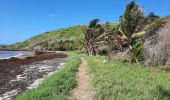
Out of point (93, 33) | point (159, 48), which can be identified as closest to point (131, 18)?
point (159, 48)

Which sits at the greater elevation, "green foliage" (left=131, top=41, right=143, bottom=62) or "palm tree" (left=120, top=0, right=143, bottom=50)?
"palm tree" (left=120, top=0, right=143, bottom=50)

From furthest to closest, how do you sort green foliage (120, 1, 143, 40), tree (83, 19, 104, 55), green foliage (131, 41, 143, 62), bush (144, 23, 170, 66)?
tree (83, 19, 104, 55) < green foliage (120, 1, 143, 40) < green foliage (131, 41, 143, 62) < bush (144, 23, 170, 66)

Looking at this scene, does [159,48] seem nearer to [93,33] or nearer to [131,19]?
[131,19]

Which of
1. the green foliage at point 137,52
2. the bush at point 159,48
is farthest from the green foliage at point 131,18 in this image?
the bush at point 159,48

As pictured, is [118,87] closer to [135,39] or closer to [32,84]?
[32,84]

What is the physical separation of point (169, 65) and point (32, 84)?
36.7 feet

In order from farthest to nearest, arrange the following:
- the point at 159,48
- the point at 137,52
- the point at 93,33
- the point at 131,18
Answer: the point at 93,33
the point at 131,18
the point at 137,52
the point at 159,48

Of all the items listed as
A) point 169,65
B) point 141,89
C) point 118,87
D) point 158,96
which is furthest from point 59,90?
point 169,65

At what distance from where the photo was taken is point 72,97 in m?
15.6

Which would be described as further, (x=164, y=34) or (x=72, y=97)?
(x=164, y=34)

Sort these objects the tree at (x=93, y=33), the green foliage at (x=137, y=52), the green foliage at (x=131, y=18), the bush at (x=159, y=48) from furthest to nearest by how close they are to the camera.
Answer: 1. the tree at (x=93, y=33)
2. the green foliage at (x=131, y=18)
3. the green foliage at (x=137, y=52)
4. the bush at (x=159, y=48)

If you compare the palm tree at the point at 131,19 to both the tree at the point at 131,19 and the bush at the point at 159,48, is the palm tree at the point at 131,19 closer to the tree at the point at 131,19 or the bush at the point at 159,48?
the tree at the point at 131,19

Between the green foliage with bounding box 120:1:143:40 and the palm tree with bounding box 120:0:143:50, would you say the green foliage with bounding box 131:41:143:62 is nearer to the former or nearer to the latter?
the palm tree with bounding box 120:0:143:50

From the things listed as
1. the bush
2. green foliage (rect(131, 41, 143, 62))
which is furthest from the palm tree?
the bush
